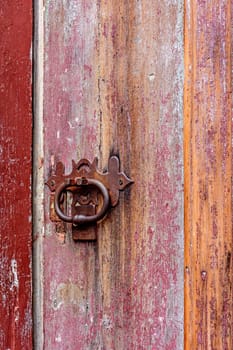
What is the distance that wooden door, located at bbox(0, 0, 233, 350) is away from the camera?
2.30ft

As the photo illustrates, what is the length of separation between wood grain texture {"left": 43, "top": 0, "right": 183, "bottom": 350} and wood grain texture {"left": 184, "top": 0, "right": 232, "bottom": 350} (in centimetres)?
3

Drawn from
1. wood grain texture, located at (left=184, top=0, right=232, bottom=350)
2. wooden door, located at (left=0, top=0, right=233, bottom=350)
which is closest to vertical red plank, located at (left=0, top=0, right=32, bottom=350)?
wooden door, located at (left=0, top=0, right=233, bottom=350)

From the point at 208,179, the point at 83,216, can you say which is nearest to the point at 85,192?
the point at 83,216

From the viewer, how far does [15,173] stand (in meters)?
0.85

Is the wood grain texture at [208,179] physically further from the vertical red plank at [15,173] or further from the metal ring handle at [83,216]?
the vertical red plank at [15,173]

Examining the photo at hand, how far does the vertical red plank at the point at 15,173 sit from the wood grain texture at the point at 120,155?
0.03 meters

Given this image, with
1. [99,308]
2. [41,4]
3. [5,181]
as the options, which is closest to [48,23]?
[41,4]

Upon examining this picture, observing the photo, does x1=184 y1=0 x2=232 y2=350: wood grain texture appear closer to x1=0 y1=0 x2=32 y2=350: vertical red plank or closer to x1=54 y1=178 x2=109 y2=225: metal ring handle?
x1=54 y1=178 x2=109 y2=225: metal ring handle

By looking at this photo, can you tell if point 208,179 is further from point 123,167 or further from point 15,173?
point 15,173

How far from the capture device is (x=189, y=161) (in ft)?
2.35

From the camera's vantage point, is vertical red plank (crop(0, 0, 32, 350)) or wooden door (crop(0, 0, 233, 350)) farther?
vertical red plank (crop(0, 0, 32, 350))

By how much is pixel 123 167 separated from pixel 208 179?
0.47ft

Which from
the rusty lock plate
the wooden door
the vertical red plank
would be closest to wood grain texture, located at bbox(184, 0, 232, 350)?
the wooden door

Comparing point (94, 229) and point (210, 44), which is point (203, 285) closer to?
point (94, 229)
